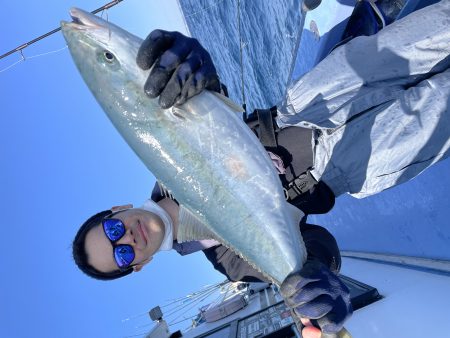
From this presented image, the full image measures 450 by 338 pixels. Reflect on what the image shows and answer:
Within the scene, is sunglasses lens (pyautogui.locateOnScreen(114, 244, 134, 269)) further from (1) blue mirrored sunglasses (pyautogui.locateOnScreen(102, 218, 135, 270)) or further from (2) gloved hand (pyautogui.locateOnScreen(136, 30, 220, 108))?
(2) gloved hand (pyautogui.locateOnScreen(136, 30, 220, 108))

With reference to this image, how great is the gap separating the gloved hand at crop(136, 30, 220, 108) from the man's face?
1211mm

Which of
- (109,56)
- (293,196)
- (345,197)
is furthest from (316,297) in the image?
(345,197)

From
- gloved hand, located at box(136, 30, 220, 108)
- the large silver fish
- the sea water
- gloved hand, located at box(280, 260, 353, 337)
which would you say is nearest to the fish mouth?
the large silver fish

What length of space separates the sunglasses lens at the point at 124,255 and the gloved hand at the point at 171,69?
1.42m

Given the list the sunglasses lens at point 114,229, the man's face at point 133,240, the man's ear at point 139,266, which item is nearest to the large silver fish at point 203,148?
the man's face at point 133,240

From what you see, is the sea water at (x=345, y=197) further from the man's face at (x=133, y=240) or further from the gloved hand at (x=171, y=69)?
the man's face at (x=133, y=240)

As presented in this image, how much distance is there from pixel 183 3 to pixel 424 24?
23.2 m

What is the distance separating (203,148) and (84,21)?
3.36ft

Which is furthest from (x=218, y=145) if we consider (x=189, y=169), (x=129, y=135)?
(x=129, y=135)

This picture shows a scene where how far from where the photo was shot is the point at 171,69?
2033 mm

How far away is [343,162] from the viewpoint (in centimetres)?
264

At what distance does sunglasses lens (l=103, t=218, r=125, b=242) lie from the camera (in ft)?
9.77

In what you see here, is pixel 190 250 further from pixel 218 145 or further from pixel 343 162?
pixel 343 162

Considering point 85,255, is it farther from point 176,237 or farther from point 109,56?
point 109,56
